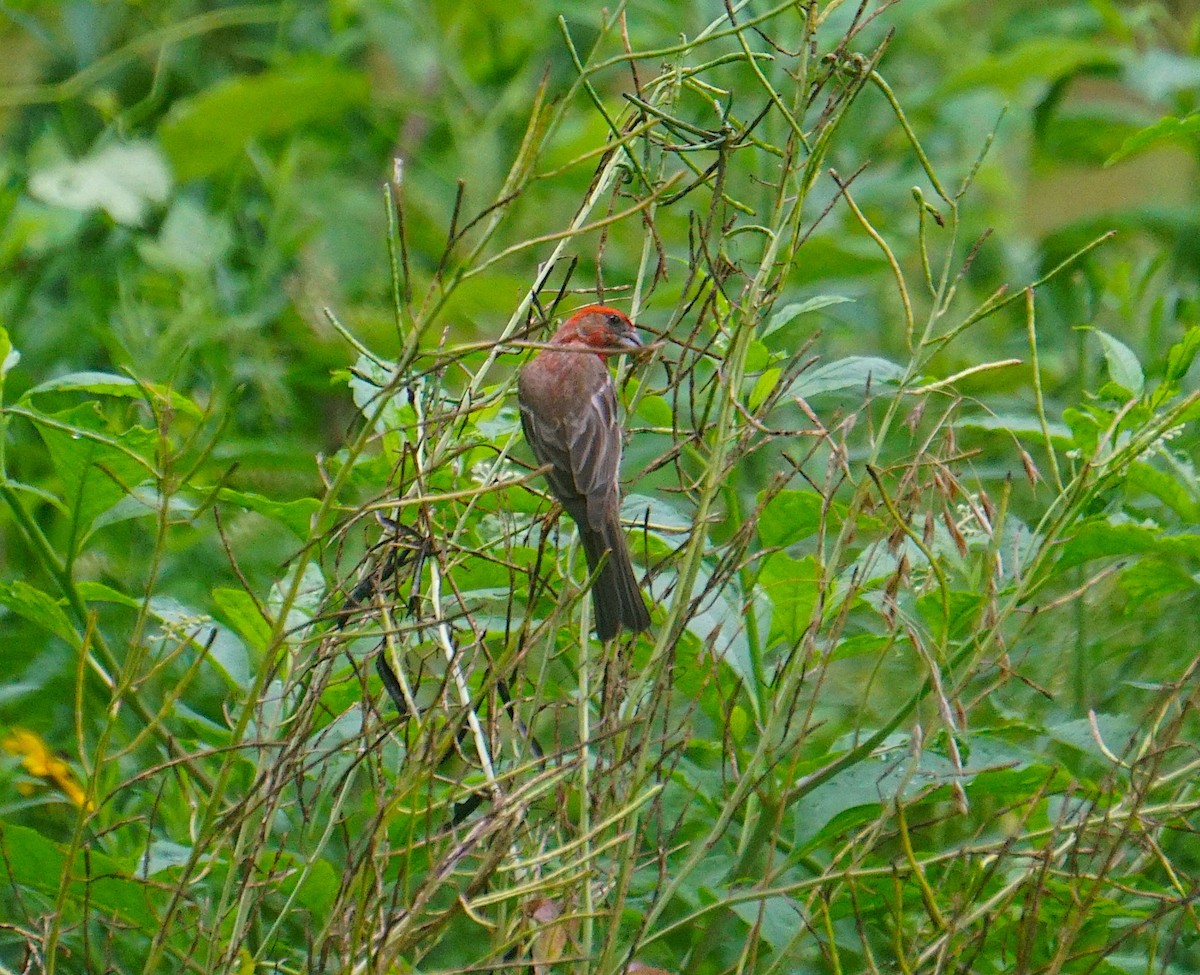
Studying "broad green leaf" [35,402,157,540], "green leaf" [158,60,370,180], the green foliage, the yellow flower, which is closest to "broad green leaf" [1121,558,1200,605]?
the green foliage

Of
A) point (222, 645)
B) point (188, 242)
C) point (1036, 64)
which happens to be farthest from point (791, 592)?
point (1036, 64)

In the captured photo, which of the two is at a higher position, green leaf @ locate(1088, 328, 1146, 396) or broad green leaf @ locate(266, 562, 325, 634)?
green leaf @ locate(1088, 328, 1146, 396)

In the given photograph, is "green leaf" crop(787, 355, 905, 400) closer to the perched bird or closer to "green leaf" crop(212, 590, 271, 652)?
the perched bird

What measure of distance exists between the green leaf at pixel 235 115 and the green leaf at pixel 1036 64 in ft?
6.85

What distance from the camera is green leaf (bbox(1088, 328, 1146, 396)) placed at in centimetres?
221

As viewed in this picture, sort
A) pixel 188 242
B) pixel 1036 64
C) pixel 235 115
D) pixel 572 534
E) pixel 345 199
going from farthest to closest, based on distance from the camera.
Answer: pixel 345 199 < pixel 235 115 < pixel 1036 64 < pixel 188 242 < pixel 572 534

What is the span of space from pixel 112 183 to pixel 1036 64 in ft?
9.77

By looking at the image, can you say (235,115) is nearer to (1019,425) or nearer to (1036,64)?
(1036,64)

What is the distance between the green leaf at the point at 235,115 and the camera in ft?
16.9

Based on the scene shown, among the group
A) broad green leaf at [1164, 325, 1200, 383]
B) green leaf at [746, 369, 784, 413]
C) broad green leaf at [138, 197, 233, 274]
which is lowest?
broad green leaf at [1164, 325, 1200, 383]

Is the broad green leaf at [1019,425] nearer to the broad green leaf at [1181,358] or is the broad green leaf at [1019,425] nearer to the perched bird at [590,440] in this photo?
the broad green leaf at [1181,358]

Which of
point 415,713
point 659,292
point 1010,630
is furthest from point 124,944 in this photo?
point 659,292

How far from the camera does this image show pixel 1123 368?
224 centimetres

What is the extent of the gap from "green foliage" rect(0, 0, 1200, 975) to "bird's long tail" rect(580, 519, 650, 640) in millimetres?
45
